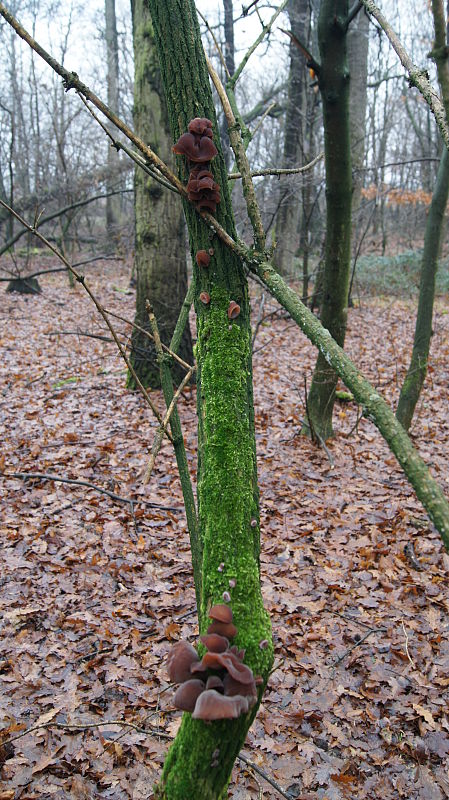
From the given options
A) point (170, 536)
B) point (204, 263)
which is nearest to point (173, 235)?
point (170, 536)

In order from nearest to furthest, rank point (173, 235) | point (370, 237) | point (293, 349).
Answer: point (173, 235)
point (293, 349)
point (370, 237)

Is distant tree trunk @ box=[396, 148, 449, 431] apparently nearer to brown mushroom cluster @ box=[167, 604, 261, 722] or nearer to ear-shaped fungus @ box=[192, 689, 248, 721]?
brown mushroom cluster @ box=[167, 604, 261, 722]

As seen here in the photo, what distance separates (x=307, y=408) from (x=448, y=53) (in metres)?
5.11

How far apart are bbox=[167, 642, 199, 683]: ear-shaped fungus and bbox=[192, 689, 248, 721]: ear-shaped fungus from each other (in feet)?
0.40

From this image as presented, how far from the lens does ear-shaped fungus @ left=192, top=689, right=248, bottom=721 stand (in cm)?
125

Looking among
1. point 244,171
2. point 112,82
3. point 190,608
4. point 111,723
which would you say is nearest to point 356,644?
point 190,608

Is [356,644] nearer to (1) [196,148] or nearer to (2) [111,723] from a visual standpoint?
(2) [111,723]

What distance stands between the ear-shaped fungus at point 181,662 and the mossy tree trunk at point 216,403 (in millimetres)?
154

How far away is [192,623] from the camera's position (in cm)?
365

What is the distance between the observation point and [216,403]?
172 cm

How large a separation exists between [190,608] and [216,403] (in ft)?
8.40

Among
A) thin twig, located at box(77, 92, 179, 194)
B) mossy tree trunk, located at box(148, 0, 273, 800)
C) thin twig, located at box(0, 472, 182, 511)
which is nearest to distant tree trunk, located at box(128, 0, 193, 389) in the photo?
thin twig, located at box(0, 472, 182, 511)

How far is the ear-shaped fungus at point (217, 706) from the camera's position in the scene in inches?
49.1

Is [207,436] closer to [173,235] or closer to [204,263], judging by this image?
[204,263]
